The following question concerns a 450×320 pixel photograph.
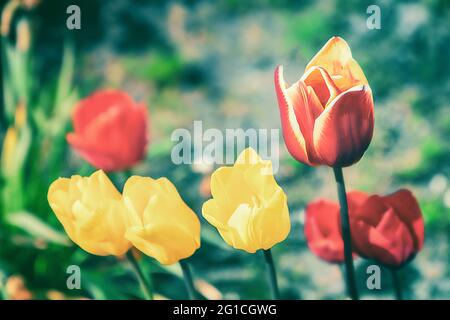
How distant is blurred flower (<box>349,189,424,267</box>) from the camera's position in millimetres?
884

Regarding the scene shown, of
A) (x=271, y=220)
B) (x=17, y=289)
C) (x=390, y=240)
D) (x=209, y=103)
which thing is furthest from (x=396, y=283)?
(x=17, y=289)

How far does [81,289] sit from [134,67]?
410 millimetres

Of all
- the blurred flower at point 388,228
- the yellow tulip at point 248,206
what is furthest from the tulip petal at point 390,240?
the yellow tulip at point 248,206

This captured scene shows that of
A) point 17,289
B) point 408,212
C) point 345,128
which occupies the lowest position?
point 17,289

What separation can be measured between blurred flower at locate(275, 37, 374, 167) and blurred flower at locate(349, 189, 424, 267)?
9 cm

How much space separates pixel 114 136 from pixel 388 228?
0.41 m

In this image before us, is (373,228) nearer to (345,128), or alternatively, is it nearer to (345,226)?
(345,226)

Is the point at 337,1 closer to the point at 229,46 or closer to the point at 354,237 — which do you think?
the point at 229,46

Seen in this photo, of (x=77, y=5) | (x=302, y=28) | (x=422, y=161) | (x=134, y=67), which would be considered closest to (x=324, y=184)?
(x=422, y=161)

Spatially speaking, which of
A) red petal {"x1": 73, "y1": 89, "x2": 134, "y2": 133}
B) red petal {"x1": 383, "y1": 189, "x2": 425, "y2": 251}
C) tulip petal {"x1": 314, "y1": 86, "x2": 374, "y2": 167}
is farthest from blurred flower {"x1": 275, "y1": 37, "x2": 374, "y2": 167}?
red petal {"x1": 73, "y1": 89, "x2": 134, "y2": 133}

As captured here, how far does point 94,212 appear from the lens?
0.84 meters
